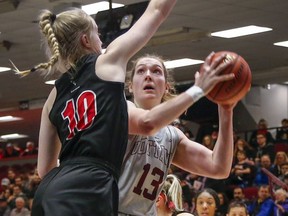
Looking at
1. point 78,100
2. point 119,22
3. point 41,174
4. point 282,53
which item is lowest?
point 282,53

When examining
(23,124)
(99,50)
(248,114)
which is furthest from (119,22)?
(23,124)

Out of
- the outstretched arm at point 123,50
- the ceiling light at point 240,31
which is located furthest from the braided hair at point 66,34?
the ceiling light at point 240,31

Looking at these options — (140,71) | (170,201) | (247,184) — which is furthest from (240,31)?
(140,71)

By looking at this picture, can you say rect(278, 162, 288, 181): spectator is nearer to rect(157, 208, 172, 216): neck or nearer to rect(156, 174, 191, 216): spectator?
rect(156, 174, 191, 216): spectator

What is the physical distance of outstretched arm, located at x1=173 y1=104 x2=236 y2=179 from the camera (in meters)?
3.56

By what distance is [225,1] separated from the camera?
40.7 ft

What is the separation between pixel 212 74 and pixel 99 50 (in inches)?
23.2

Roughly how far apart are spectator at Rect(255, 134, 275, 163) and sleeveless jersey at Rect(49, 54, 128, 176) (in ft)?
39.4

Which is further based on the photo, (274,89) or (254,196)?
(274,89)

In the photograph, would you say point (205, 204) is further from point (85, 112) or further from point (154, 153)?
point (85, 112)

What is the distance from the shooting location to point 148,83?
3.97m

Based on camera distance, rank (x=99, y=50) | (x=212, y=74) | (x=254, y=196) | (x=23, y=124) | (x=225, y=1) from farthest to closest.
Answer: (x=23, y=124)
(x=254, y=196)
(x=225, y=1)
(x=99, y=50)
(x=212, y=74)

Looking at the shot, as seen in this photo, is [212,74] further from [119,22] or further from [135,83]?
[119,22]

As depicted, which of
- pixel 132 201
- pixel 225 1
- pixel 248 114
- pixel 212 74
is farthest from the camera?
pixel 248 114
